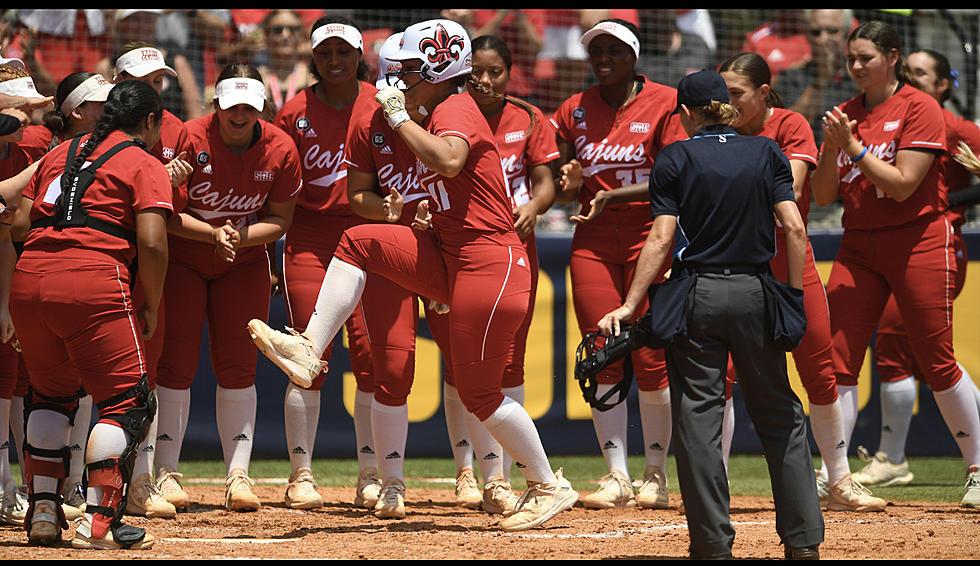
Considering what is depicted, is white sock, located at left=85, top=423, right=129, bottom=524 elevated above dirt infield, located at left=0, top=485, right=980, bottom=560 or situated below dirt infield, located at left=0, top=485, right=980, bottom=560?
above

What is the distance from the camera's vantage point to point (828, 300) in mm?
7281

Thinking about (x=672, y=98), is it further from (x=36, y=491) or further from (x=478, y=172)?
(x=36, y=491)

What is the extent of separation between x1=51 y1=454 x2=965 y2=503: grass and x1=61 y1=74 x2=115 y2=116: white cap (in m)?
3.33

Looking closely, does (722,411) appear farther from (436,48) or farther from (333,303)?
(436,48)

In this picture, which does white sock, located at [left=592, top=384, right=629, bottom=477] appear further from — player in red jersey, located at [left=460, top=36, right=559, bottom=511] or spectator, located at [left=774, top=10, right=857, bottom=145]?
spectator, located at [left=774, top=10, right=857, bottom=145]

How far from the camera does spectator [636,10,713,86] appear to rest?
10578 mm

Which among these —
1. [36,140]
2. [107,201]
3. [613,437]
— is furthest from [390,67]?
[613,437]

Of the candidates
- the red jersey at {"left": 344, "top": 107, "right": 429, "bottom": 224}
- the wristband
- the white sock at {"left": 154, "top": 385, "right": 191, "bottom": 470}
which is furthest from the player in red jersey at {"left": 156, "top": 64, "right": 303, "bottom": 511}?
the wristband

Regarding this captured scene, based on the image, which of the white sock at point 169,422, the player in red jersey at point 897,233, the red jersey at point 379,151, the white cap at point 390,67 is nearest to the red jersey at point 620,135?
the player in red jersey at point 897,233

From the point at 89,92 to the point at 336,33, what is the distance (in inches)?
57.9

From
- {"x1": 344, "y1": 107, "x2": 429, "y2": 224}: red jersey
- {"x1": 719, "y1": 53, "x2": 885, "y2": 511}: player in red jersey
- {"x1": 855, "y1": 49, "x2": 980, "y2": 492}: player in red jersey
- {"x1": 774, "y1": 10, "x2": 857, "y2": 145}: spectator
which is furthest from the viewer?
{"x1": 774, "y1": 10, "x2": 857, "y2": 145}: spectator

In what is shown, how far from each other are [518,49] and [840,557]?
700 cm

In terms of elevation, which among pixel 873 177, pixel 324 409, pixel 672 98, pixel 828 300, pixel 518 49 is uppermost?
pixel 518 49

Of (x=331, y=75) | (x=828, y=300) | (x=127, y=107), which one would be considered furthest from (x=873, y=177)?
(x=127, y=107)
